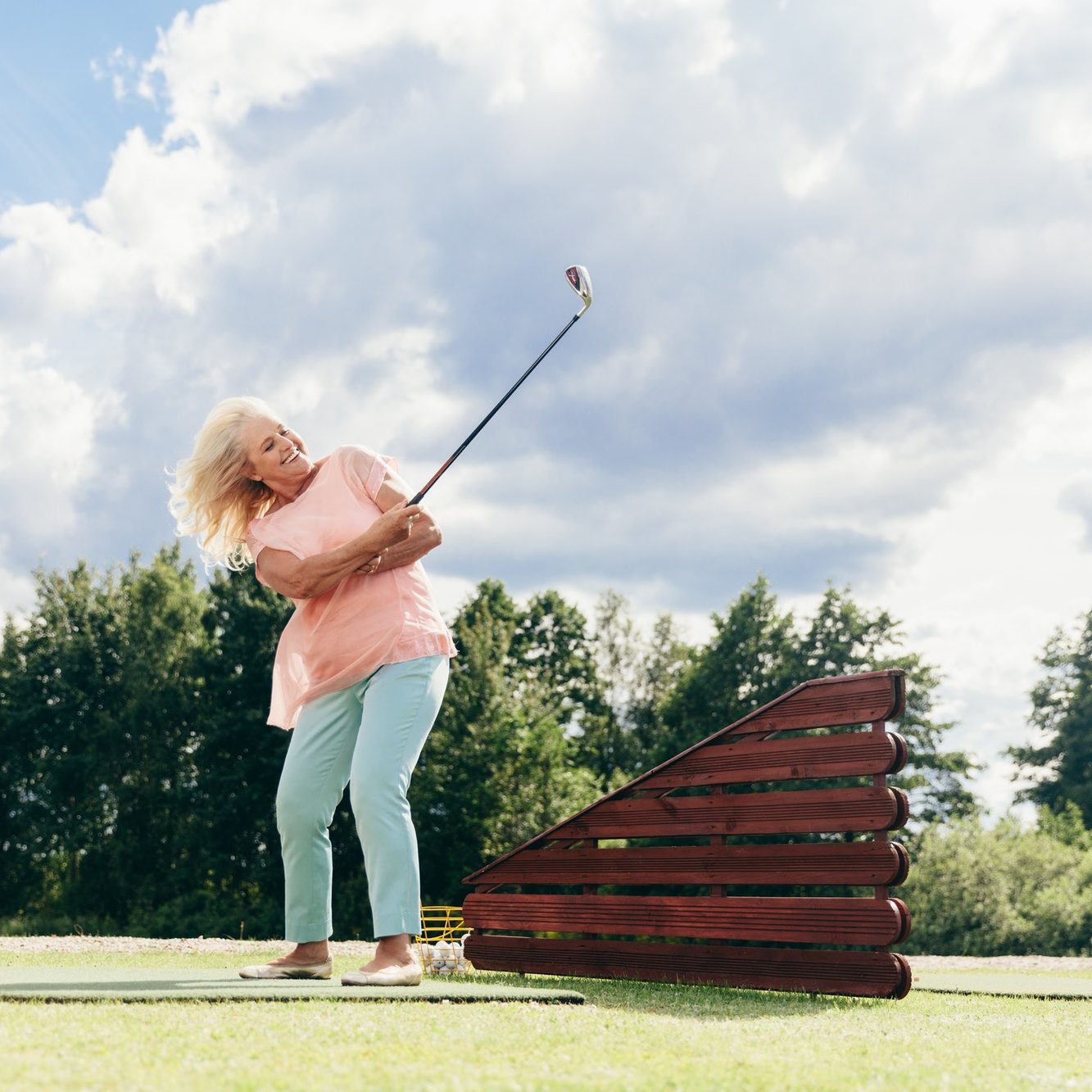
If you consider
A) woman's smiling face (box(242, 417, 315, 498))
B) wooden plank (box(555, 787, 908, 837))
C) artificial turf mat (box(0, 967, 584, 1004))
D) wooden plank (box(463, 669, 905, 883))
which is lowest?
artificial turf mat (box(0, 967, 584, 1004))

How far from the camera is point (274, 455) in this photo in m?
4.86

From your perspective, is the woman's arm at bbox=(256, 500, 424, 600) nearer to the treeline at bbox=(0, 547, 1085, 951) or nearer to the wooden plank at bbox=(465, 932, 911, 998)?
the wooden plank at bbox=(465, 932, 911, 998)

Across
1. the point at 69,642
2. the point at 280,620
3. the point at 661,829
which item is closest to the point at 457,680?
the point at 280,620

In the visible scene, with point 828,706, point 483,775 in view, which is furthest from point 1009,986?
point 483,775

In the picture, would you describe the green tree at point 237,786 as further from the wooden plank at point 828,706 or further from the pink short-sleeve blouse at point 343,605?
the pink short-sleeve blouse at point 343,605

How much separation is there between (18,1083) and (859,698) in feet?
14.7

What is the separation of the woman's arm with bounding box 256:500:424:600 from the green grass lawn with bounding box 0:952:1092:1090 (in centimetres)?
155

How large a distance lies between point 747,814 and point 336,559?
2.85 metres

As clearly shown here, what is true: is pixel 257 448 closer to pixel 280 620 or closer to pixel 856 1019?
pixel 856 1019

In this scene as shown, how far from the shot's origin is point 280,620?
27.3 metres

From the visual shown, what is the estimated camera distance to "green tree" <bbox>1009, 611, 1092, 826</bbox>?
37.7 metres

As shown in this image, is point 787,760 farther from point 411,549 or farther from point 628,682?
point 628,682

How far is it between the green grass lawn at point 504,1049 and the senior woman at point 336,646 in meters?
0.73

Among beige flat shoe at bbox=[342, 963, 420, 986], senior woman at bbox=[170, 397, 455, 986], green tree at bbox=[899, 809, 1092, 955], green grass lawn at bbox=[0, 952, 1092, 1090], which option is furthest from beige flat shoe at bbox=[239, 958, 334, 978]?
green tree at bbox=[899, 809, 1092, 955]
